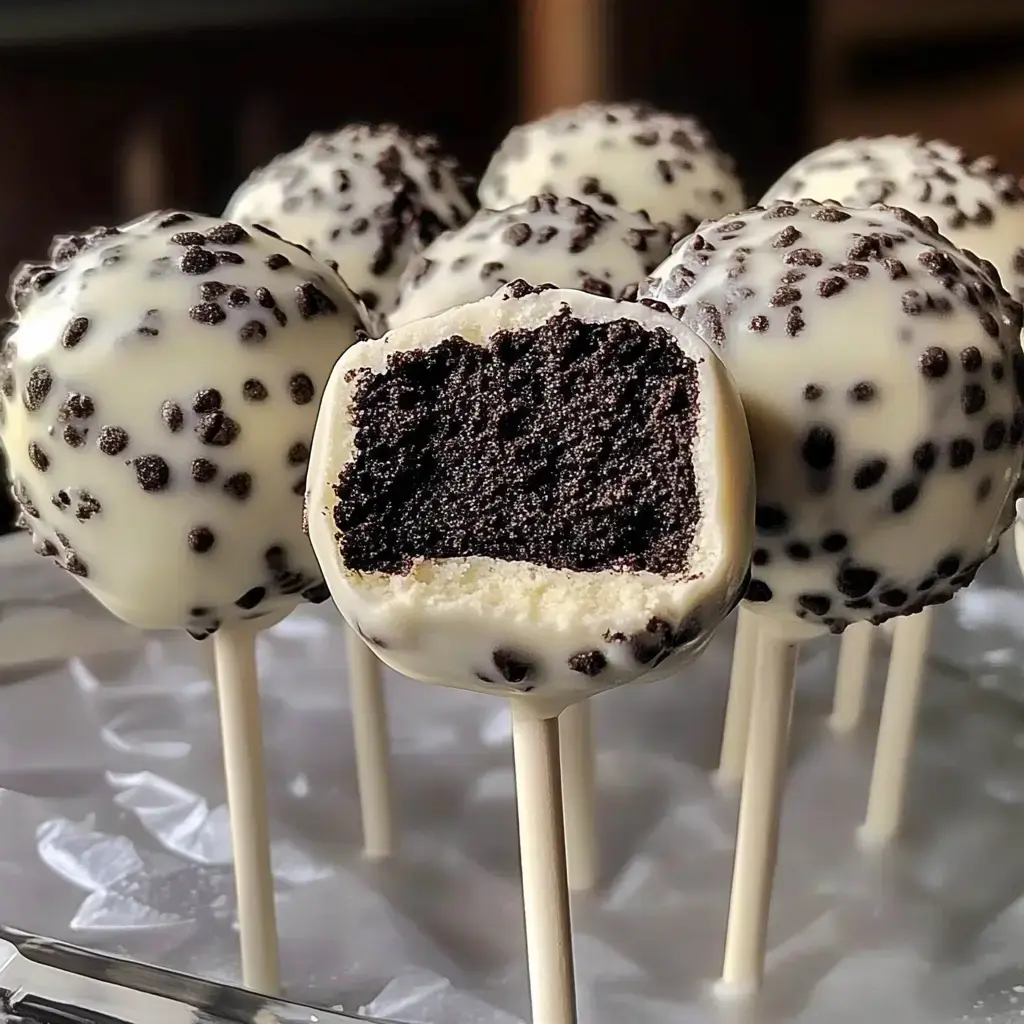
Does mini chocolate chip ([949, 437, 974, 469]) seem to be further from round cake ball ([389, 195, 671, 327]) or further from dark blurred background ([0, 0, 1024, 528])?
dark blurred background ([0, 0, 1024, 528])

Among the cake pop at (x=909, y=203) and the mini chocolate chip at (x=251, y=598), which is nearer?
the mini chocolate chip at (x=251, y=598)

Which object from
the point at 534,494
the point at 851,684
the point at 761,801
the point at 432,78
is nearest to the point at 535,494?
the point at 534,494

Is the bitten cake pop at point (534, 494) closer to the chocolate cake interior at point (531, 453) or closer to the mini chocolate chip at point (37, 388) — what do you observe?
the chocolate cake interior at point (531, 453)

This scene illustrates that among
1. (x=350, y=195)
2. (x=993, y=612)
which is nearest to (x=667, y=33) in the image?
(x=993, y=612)

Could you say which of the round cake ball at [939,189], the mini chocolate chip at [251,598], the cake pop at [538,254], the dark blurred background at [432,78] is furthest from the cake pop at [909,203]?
the dark blurred background at [432,78]

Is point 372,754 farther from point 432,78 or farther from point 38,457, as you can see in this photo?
point 432,78

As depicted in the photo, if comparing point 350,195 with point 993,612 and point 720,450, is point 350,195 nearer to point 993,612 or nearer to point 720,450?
point 720,450

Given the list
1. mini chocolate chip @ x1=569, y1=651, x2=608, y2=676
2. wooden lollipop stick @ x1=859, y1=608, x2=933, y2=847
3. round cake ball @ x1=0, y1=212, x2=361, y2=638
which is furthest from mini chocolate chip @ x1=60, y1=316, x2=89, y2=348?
wooden lollipop stick @ x1=859, y1=608, x2=933, y2=847

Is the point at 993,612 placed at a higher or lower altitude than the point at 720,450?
lower
